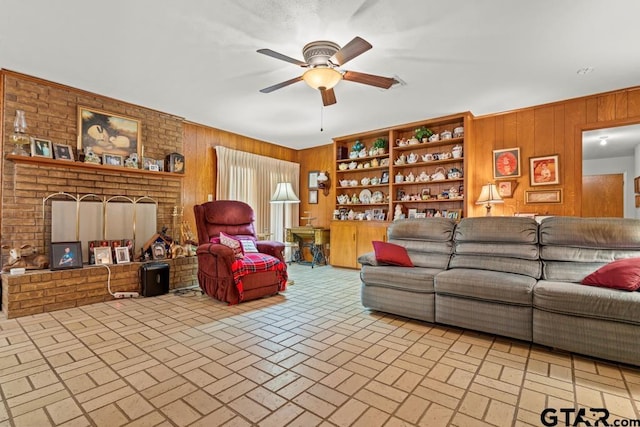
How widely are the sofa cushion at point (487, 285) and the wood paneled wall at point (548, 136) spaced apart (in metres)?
2.15

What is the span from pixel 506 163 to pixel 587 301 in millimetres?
2840

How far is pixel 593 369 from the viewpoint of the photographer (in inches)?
81.4

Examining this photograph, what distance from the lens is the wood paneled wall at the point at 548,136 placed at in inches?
151

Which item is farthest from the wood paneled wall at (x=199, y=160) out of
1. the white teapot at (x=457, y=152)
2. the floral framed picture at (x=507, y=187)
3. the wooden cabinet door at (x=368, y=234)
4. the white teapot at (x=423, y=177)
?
the floral framed picture at (x=507, y=187)

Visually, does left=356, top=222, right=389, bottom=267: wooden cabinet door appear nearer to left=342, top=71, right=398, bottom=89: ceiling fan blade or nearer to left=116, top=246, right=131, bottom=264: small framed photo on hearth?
left=342, top=71, right=398, bottom=89: ceiling fan blade

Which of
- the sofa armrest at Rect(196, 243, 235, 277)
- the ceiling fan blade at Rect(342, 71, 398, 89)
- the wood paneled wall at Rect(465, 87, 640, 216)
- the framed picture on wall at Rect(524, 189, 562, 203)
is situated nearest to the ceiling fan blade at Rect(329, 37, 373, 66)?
the ceiling fan blade at Rect(342, 71, 398, 89)

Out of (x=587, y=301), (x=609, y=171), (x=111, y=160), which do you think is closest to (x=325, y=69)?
(x=587, y=301)

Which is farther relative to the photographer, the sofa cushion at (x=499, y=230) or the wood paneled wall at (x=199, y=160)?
the wood paneled wall at (x=199, y=160)

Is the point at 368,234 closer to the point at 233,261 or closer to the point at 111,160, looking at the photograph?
the point at 233,261

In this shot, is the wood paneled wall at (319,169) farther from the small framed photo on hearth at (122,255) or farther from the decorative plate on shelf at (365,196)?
the small framed photo on hearth at (122,255)

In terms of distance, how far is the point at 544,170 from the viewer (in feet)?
13.9

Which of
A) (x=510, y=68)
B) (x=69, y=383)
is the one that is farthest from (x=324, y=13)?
(x=69, y=383)

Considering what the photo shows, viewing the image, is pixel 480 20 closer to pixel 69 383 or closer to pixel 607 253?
pixel 607 253

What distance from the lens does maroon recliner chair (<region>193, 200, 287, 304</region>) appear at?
11.6 feet
